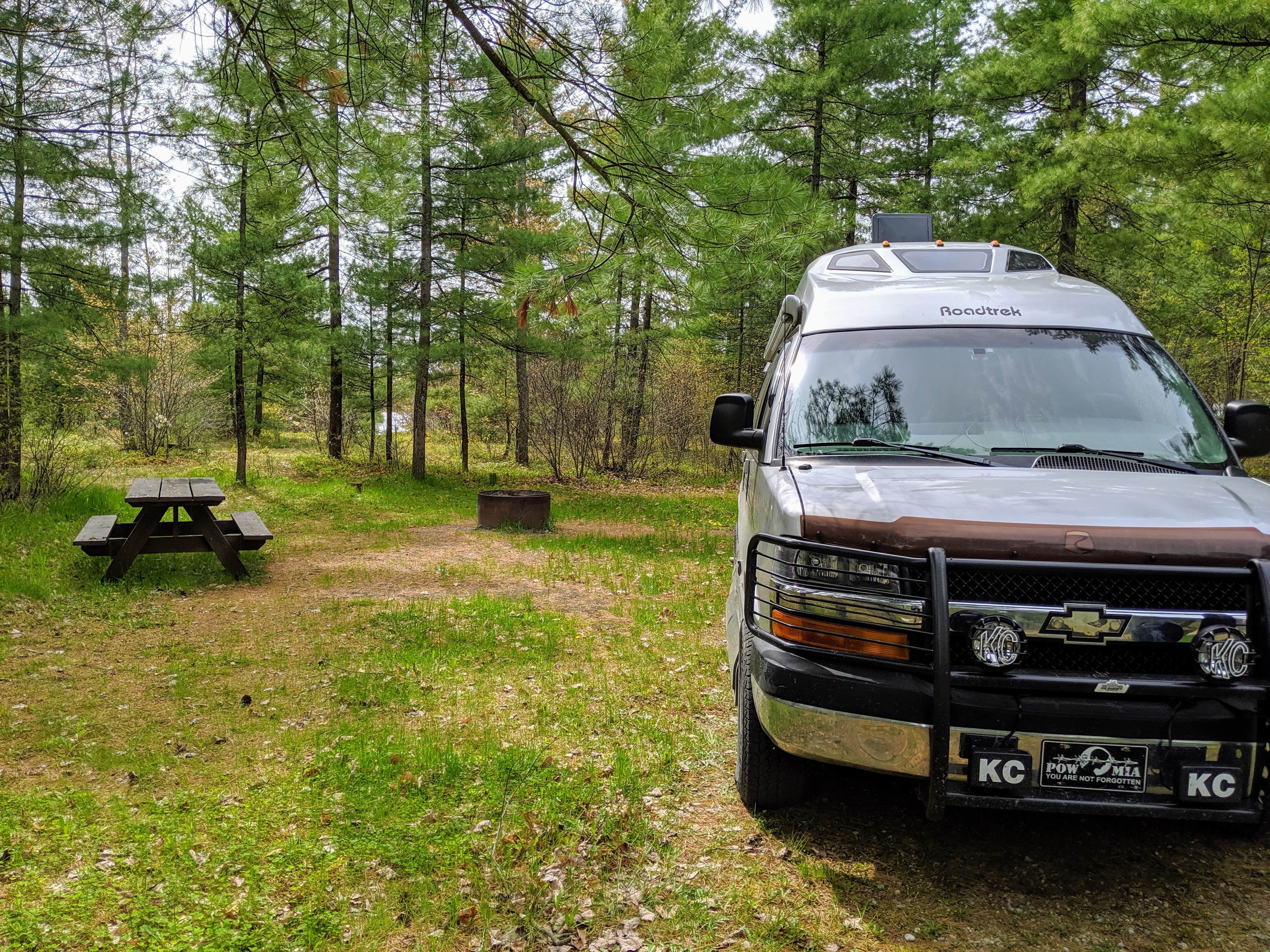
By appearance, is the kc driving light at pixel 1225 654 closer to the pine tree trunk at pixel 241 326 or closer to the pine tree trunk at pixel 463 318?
the pine tree trunk at pixel 241 326

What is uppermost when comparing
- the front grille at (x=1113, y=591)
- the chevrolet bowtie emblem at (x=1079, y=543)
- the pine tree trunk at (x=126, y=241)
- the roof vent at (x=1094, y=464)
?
the pine tree trunk at (x=126, y=241)

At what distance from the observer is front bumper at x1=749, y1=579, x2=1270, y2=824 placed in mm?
2547

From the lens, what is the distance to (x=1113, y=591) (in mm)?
2643

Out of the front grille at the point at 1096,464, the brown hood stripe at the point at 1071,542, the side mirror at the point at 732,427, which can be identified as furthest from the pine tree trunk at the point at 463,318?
the brown hood stripe at the point at 1071,542

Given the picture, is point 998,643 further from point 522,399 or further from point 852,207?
point 522,399

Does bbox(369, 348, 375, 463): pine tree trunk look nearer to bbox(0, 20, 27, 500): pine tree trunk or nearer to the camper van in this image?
bbox(0, 20, 27, 500): pine tree trunk

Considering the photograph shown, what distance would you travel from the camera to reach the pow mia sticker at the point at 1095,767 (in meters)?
2.58

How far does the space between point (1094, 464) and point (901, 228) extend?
10.7ft

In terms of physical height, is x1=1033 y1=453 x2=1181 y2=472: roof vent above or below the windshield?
below

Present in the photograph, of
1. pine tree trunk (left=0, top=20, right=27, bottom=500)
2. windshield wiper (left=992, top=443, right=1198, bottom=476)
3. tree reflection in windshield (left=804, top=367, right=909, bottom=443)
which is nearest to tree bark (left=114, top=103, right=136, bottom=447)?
pine tree trunk (left=0, top=20, right=27, bottom=500)

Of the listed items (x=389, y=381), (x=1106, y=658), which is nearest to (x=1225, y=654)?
(x=1106, y=658)

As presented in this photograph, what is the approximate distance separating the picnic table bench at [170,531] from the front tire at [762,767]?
616 cm

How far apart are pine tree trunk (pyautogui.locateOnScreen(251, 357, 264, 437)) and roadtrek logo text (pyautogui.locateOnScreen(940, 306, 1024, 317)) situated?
19939 mm

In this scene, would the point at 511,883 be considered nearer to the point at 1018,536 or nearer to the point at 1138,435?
the point at 1018,536
